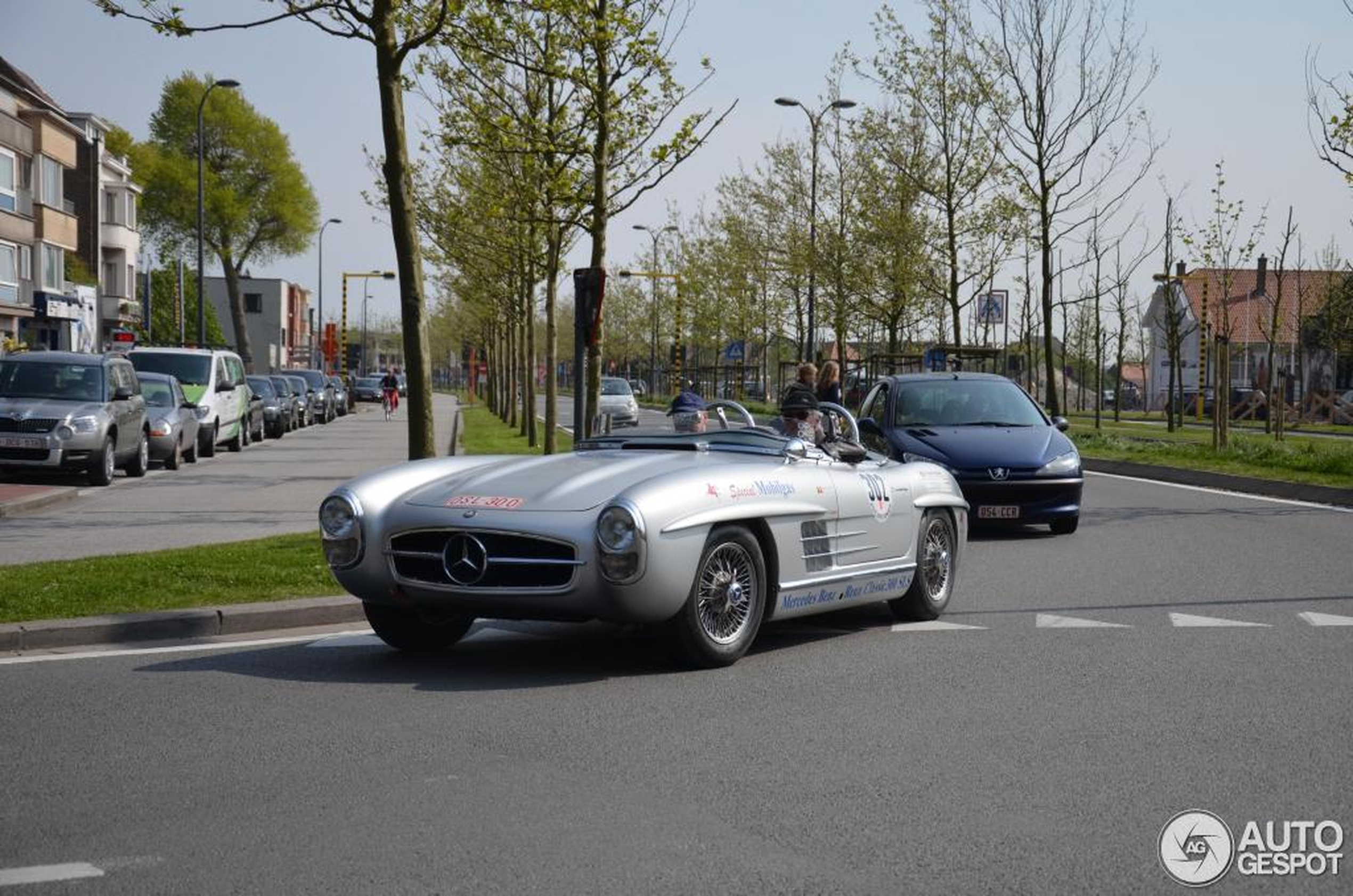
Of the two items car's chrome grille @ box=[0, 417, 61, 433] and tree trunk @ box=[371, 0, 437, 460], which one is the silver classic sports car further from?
car's chrome grille @ box=[0, 417, 61, 433]

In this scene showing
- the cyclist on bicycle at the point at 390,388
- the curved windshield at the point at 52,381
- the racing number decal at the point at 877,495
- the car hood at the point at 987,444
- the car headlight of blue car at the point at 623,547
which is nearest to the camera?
the car headlight of blue car at the point at 623,547

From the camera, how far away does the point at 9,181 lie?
180ft

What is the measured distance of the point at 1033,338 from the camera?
68375 mm

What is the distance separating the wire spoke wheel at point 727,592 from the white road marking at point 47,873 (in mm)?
3695

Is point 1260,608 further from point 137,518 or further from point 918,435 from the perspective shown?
point 137,518

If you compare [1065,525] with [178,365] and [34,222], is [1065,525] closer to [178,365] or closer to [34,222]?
[178,365]

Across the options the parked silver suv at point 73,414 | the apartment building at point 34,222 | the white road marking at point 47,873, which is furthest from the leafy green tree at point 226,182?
the white road marking at point 47,873

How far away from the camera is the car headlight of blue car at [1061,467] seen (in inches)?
631

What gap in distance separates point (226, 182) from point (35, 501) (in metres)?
72.3

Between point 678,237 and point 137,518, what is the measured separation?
194 feet

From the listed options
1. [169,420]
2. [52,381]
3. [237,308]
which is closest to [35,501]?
[52,381]

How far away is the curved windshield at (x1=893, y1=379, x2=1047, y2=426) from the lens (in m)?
17.3

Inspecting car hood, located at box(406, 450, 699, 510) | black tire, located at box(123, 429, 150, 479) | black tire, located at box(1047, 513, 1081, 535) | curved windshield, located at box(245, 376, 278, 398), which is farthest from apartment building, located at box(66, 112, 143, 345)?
car hood, located at box(406, 450, 699, 510)

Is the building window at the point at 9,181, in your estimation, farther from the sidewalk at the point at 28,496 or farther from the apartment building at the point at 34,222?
the sidewalk at the point at 28,496
